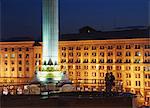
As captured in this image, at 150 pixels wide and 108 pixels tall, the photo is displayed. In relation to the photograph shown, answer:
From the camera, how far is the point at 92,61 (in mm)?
66500

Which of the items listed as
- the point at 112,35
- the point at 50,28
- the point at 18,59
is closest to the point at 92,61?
the point at 112,35

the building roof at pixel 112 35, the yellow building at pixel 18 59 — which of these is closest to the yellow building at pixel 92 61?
the yellow building at pixel 18 59

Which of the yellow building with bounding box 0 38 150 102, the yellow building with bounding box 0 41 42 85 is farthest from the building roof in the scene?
the yellow building with bounding box 0 41 42 85

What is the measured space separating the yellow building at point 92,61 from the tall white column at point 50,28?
23027 mm

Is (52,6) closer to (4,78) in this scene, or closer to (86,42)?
(86,42)

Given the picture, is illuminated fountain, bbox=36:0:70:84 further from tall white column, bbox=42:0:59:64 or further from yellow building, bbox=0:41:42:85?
yellow building, bbox=0:41:42:85

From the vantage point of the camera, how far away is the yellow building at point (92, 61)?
61.5 m

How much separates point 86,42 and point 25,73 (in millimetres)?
11798

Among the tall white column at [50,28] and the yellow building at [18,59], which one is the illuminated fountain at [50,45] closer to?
the tall white column at [50,28]

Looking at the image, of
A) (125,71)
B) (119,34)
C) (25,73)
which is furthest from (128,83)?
(25,73)

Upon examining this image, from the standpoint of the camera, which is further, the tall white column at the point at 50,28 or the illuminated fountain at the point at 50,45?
the tall white column at the point at 50,28

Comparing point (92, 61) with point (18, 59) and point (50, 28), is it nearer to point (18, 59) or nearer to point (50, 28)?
point (18, 59)

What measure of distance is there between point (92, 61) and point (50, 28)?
1268 inches

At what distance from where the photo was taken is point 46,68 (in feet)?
111
